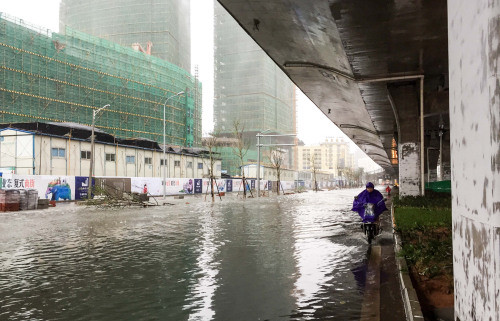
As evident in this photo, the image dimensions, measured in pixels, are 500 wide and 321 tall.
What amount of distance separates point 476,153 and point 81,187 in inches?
1349

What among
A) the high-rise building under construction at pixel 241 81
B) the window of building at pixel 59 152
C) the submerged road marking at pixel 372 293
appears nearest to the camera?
the submerged road marking at pixel 372 293

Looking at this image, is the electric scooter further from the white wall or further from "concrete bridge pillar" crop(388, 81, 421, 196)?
the white wall

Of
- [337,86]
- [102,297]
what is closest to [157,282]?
[102,297]

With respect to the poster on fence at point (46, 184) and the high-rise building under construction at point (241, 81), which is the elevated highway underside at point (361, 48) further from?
the high-rise building under construction at point (241, 81)

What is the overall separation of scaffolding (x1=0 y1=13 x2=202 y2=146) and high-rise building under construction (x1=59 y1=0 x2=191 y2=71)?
930 inches

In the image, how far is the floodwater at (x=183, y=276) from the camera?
5.13m

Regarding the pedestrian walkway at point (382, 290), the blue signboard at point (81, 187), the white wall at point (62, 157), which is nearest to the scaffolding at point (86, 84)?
the white wall at point (62, 157)

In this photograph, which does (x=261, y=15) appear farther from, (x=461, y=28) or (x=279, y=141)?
(x=279, y=141)

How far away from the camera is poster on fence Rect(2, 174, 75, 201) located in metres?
28.0

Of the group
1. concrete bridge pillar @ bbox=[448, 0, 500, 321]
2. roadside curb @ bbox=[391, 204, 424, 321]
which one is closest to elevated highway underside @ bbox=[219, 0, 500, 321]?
concrete bridge pillar @ bbox=[448, 0, 500, 321]

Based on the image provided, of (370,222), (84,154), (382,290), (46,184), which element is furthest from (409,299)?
(84,154)

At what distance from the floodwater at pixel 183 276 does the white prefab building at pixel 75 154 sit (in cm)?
2582

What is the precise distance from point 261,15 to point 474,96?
7.83 metres

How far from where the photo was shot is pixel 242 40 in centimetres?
11719
